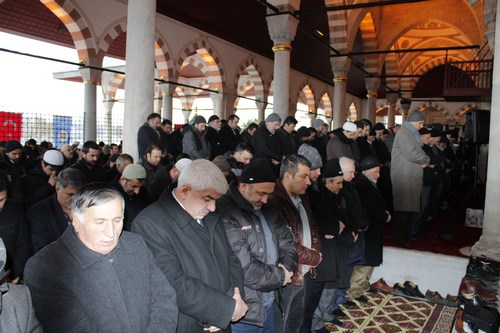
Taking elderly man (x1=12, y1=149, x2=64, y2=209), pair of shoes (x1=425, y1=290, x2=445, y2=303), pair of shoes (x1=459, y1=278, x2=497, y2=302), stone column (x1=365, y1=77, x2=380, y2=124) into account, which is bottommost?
pair of shoes (x1=425, y1=290, x2=445, y2=303)

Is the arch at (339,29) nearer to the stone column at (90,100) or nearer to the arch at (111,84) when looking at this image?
the stone column at (90,100)

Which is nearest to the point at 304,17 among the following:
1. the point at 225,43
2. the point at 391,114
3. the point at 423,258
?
the point at 225,43

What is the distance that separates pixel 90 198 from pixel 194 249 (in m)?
0.53

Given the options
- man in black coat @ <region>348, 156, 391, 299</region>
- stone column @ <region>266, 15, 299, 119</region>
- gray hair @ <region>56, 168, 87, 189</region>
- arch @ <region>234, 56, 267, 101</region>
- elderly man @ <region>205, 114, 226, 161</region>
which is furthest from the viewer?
arch @ <region>234, 56, 267, 101</region>

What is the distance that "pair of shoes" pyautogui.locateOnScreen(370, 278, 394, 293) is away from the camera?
4.65 metres

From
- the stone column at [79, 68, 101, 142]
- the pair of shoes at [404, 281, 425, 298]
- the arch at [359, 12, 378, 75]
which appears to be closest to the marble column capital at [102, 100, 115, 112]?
the stone column at [79, 68, 101, 142]

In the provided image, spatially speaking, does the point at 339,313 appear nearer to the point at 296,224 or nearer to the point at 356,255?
the point at 356,255

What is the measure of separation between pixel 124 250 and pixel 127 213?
60.1 inches

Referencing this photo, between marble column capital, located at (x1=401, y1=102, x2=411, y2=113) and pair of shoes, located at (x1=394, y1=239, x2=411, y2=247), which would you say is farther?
marble column capital, located at (x1=401, y1=102, x2=411, y2=113)

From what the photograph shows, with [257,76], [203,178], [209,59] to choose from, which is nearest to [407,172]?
[203,178]

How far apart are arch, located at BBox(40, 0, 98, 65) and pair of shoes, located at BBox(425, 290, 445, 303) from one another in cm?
853

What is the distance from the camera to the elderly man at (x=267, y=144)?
18.5 ft

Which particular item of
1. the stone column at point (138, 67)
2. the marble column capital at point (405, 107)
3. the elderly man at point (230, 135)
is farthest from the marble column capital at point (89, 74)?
the marble column capital at point (405, 107)

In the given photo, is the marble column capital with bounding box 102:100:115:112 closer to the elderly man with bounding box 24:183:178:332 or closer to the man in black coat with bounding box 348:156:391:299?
the man in black coat with bounding box 348:156:391:299
